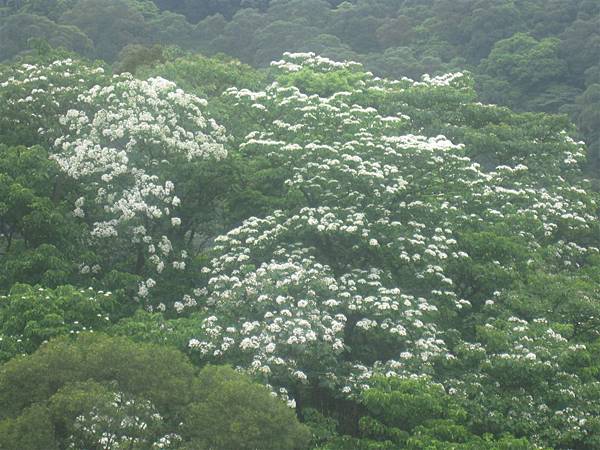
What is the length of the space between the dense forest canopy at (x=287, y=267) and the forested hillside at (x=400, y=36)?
13.5 m

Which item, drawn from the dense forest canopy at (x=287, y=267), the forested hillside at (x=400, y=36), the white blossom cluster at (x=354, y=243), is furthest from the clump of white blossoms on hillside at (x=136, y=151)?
Result: the forested hillside at (x=400, y=36)

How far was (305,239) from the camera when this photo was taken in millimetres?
18500

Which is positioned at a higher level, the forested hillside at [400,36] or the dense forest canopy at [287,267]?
the forested hillside at [400,36]

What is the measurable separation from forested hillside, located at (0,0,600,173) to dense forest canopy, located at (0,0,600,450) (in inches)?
531

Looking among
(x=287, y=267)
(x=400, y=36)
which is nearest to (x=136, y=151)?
(x=287, y=267)

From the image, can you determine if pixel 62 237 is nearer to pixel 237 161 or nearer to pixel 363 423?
pixel 237 161

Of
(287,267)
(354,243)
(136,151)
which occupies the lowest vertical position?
(287,267)

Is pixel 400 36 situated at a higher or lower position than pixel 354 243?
higher

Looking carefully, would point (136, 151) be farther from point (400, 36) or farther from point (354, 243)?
point (400, 36)

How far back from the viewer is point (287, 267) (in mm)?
16125

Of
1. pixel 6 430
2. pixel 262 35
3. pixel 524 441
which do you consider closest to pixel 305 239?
pixel 524 441

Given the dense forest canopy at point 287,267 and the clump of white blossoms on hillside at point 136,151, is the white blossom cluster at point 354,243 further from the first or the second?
the clump of white blossoms on hillside at point 136,151

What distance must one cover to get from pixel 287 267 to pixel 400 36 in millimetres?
33730

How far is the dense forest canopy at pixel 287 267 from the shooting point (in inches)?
431
